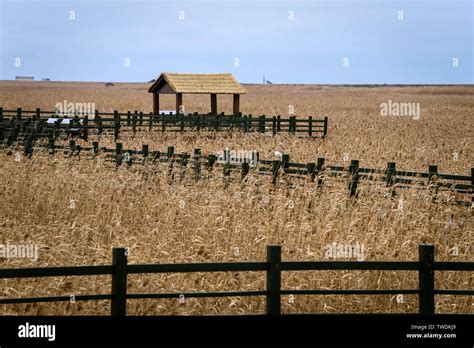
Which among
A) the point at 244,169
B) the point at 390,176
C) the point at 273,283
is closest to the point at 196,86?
the point at 244,169

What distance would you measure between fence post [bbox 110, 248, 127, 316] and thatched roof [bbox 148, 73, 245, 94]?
36.0 meters

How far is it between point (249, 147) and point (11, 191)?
1577 cm

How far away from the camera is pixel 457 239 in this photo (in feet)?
42.6

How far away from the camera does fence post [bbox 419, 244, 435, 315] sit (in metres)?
8.73

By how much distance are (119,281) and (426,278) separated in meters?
3.63

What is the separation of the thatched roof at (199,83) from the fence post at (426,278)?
117 ft

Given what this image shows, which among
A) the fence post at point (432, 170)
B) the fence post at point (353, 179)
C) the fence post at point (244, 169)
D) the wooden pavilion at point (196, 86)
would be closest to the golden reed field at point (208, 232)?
the fence post at point (353, 179)

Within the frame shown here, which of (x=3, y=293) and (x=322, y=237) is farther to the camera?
(x=322, y=237)
